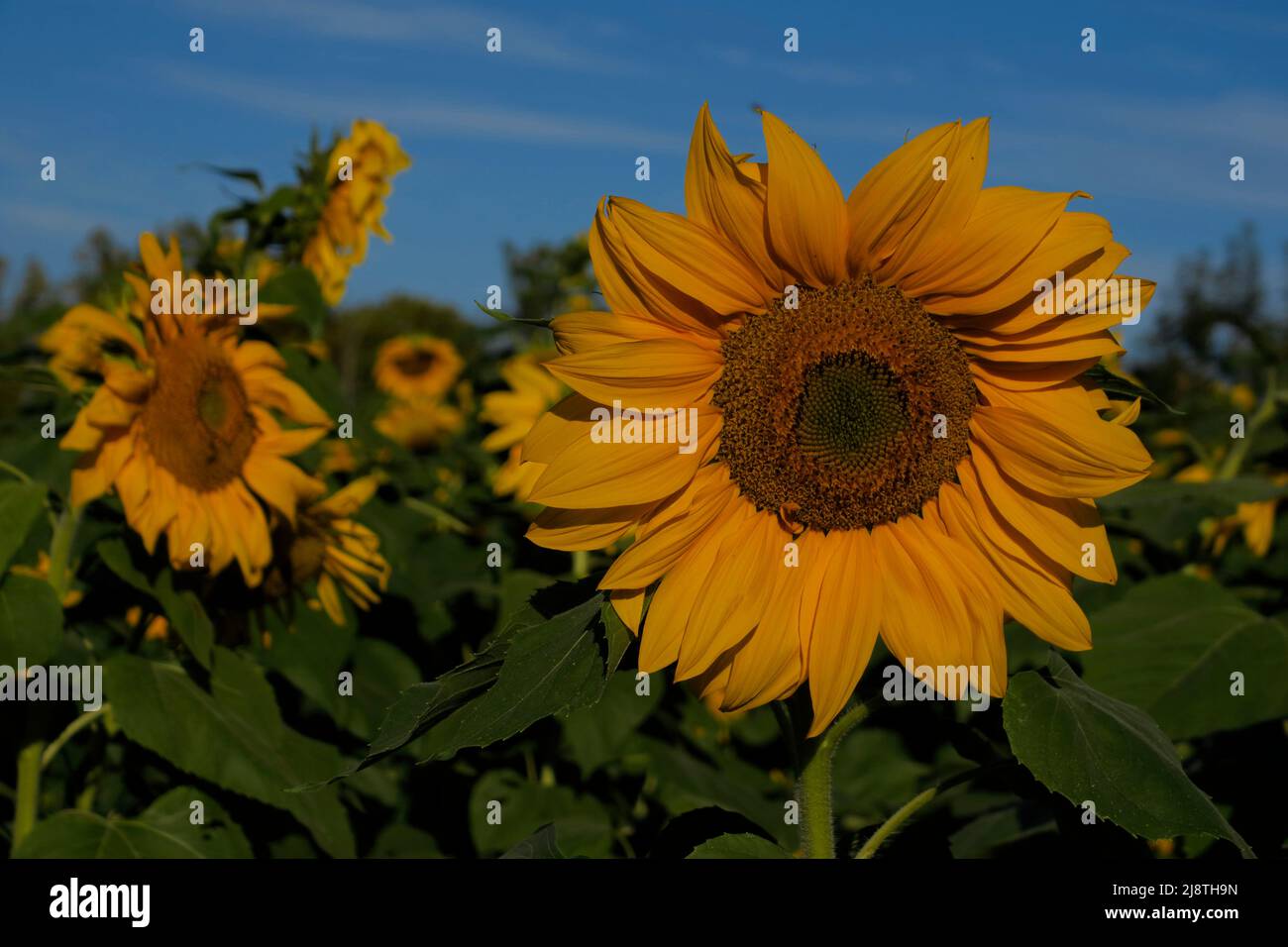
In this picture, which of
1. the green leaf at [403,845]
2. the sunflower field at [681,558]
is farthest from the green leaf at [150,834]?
the green leaf at [403,845]

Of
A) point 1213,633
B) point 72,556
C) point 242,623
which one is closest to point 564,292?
point 242,623

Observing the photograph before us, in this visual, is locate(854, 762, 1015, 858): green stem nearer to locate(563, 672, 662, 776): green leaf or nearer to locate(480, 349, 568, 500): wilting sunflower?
locate(563, 672, 662, 776): green leaf

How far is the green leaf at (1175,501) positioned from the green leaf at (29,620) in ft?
7.46

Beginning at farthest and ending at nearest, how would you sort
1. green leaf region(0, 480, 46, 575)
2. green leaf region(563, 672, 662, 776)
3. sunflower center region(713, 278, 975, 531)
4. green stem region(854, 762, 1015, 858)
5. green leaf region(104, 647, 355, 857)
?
green leaf region(563, 672, 662, 776), green leaf region(104, 647, 355, 857), green leaf region(0, 480, 46, 575), green stem region(854, 762, 1015, 858), sunflower center region(713, 278, 975, 531)

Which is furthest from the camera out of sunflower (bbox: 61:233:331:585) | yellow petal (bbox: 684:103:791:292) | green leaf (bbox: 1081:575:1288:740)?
sunflower (bbox: 61:233:331:585)

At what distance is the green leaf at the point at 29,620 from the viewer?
8.65 feet

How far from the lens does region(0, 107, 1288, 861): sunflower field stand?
66.9 inches

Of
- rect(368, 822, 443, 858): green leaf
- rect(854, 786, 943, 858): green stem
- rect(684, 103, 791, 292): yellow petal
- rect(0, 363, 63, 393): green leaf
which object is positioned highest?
rect(684, 103, 791, 292): yellow petal

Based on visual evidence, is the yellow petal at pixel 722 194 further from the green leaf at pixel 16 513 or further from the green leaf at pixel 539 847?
the green leaf at pixel 16 513

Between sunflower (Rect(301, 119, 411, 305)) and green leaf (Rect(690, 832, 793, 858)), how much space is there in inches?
109

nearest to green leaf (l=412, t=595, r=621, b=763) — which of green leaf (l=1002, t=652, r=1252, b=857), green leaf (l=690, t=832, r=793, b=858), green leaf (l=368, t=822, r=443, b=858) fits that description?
green leaf (l=690, t=832, r=793, b=858)

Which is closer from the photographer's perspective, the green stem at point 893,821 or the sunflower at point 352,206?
the green stem at point 893,821

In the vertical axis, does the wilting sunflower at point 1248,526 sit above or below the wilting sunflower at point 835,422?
below
